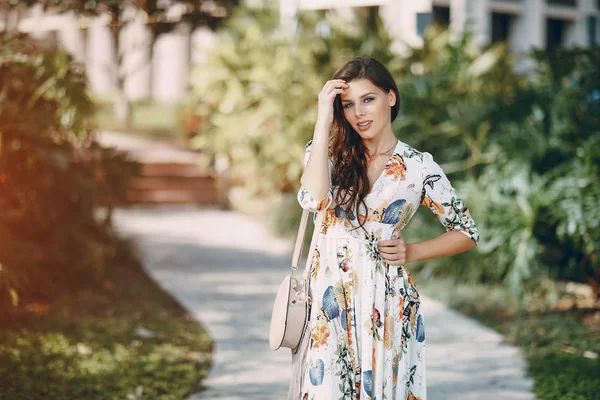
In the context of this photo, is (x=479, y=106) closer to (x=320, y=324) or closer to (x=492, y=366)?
(x=492, y=366)

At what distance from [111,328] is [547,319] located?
11.0ft

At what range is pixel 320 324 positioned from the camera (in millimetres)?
2801

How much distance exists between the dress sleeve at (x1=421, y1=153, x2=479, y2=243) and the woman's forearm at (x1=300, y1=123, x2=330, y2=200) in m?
0.39

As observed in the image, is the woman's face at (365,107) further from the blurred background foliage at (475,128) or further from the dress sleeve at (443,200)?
the blurred background foliage at (475,128)

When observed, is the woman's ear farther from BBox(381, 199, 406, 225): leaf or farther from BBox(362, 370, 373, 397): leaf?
BBox(362, 370, 373, 397): leaf

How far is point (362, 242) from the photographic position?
2852 mm

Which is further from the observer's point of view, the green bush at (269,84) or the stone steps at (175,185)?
the stone steps at (175,185)

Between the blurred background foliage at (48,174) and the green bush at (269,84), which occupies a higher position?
the green bush at (269,84)

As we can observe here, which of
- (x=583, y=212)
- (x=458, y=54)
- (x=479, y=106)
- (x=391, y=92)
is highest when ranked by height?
(x=458, y=54)

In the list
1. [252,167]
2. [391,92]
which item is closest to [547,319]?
[391,92]

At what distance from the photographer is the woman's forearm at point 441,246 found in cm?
296

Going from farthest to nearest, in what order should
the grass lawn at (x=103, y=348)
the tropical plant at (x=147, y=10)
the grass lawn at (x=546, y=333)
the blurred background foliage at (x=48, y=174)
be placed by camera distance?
1. the tropical plant at (x=147, y=10)
2. the blurred background foliage at (x=48, y=174)
3. the grass lawn at (x=546, y=333)
4. the grass lawn at (x=103, y=348)

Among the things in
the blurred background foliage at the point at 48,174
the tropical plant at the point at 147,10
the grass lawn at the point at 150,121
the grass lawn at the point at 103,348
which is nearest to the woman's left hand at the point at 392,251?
the grass lawn at the point at 103,348

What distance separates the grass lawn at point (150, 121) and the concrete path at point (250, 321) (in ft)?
21.8
